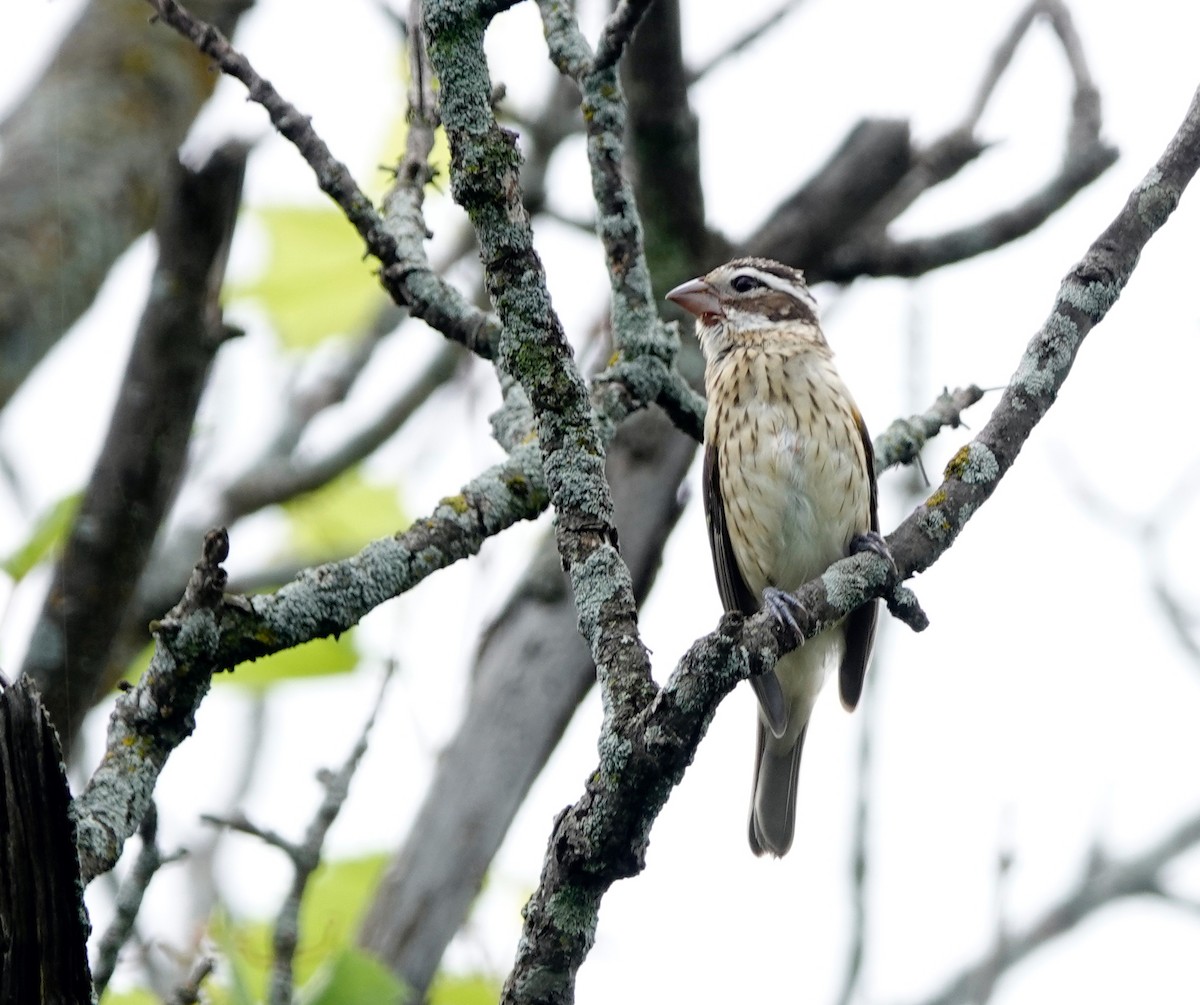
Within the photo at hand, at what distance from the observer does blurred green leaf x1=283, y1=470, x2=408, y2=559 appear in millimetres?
7500

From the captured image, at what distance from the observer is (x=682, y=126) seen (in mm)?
6465

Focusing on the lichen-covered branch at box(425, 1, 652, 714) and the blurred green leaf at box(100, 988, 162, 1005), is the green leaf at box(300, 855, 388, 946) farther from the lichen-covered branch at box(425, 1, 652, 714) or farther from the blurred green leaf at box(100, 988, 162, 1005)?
the lichen-covered branch at box(425, 1, 652, 714)

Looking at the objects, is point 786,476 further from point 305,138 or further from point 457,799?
point 305,138

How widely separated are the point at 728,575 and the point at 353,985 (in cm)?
361

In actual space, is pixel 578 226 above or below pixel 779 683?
above

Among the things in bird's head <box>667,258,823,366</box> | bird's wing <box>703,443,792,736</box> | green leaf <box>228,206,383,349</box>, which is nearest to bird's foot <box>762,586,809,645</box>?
bird's wing <box>703,443,792,736</box>

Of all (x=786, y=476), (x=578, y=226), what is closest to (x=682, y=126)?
(x=578, y=226)

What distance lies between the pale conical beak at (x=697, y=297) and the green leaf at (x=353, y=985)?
12.3ft

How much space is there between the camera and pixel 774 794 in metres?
6.99

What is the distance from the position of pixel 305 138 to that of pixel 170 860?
1923mm

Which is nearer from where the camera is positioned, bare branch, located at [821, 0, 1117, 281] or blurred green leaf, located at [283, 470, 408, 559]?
bare branch, located at [821, 0, 1117, 281]

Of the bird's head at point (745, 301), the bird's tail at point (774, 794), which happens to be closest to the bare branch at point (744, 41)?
the bird's head at point (745, 301)

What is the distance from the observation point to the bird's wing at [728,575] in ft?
21.9

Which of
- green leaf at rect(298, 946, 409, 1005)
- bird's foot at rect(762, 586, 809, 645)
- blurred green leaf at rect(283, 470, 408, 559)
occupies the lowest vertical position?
green leaf at rect(298, 946, 409, 1005)
